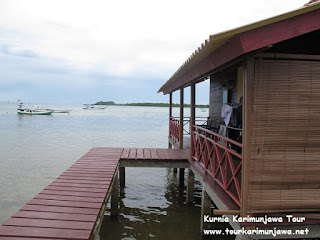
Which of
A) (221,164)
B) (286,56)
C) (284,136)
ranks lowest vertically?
(221,164)

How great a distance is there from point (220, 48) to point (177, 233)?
3856 millimetres

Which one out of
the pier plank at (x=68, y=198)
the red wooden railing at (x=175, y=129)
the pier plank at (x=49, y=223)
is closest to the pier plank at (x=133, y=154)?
the red wooden railing at (x=175, y=129)

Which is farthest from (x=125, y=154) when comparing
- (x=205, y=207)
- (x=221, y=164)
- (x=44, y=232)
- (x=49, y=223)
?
(x=44, y=232)

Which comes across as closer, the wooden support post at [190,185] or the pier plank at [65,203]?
the pier plank at [65,203]

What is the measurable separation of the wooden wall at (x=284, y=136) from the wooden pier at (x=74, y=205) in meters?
2.17

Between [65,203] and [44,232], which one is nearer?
[44,232]

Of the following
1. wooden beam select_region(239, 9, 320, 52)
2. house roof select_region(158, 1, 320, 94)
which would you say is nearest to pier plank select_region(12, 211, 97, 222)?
house roof select_region(158, 1, 320, 94)

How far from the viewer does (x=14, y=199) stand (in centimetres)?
765

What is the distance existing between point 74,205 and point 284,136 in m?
3.11

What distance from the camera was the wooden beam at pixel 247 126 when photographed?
127 inches

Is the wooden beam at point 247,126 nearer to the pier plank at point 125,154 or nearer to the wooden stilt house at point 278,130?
the wooden stilt house at point 278,130

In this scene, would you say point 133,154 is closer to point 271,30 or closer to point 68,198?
point 68,198

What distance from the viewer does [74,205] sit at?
4.01 m

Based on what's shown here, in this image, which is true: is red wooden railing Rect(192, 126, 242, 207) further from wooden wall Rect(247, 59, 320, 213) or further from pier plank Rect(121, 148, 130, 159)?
pier plank Rect(121, 148, 130, 159)
